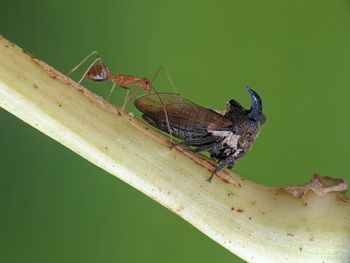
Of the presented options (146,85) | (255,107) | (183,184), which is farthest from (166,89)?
(183,184)

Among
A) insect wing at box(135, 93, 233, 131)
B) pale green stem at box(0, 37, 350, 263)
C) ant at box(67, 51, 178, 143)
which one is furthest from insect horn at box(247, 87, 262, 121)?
pale green stem at box(0, 37, 350, 263)

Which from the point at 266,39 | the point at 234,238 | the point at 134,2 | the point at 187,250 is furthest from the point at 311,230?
the point at 134,2

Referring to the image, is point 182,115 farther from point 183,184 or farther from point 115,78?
point 183,184

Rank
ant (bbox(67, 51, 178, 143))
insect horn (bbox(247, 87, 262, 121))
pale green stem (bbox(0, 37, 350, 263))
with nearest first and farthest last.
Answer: pale green stem (bbox(0, 37, 350, 263)) → insect horn (bbox(247, 87, 262, 121)) → ant (bbox(67, 51, 178, 143))

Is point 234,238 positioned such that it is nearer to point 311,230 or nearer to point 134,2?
point 311,230

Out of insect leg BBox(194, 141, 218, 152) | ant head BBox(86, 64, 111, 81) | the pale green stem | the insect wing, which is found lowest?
the pale green stem

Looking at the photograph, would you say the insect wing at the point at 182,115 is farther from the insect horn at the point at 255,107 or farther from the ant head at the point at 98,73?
the ant head at the point at 98,73

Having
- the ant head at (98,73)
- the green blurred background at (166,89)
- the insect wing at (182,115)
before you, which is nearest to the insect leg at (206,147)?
the insect wing at (182,115)

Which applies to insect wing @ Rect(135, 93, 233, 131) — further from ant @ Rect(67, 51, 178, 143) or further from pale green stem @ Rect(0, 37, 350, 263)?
pale green stem @ Rect(0, 37, 350, 263)
